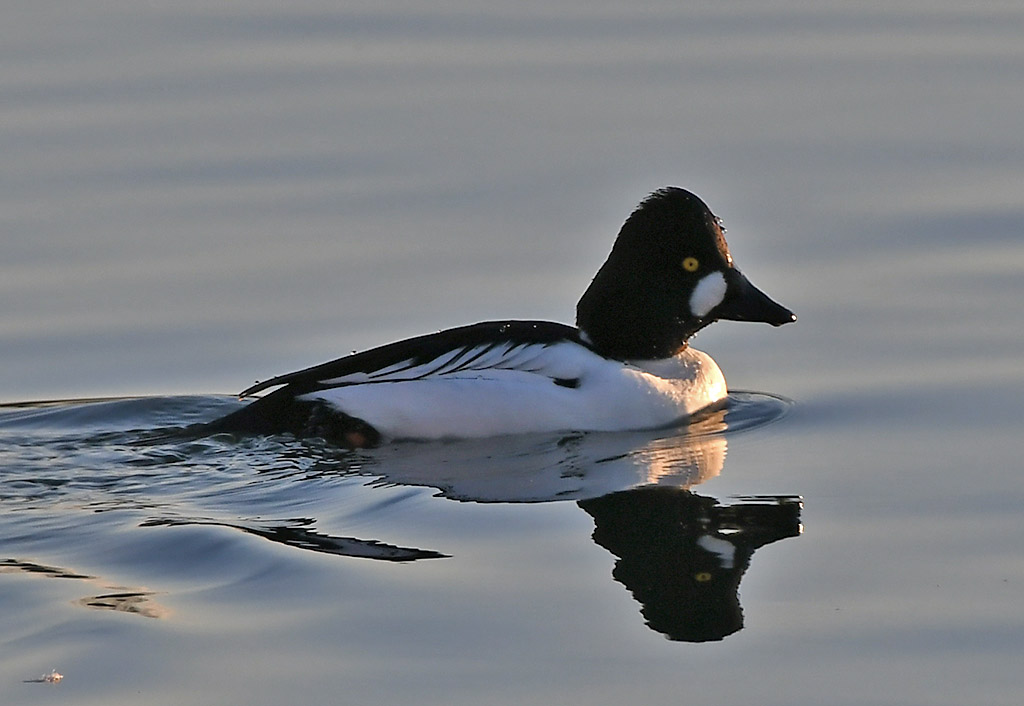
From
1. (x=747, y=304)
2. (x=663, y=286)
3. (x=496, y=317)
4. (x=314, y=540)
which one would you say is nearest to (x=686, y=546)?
(x=314, y=540)

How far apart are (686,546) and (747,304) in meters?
2.44

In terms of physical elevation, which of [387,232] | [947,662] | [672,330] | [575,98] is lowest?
[947,662]

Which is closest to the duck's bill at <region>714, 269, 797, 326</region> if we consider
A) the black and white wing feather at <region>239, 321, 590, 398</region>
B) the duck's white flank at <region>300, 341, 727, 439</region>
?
the duck's white flank at <region>300, 341, 727, 439</region>

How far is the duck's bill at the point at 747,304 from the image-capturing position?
9.30 m

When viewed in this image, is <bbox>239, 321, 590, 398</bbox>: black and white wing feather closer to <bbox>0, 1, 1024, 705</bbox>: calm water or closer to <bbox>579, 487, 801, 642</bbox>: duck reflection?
<bbox>0, 1, 1024, 705</bbox>: calm water

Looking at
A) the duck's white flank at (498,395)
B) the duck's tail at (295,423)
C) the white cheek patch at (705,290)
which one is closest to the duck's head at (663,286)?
the white cheek patch at (705,290)

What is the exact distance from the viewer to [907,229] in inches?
424

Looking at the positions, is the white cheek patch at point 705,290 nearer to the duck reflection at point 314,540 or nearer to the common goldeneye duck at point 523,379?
the common goldeneye duck at point 523,379

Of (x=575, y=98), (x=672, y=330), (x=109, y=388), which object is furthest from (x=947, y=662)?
(x=575, y=98)

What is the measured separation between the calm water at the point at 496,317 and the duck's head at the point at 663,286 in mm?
482

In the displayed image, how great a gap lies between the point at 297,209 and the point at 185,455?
2917 mm

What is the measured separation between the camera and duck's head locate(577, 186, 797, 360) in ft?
30.1

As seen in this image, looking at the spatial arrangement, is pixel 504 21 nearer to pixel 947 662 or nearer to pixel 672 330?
pixel 672 330

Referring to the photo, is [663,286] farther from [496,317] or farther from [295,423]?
[295,423]
